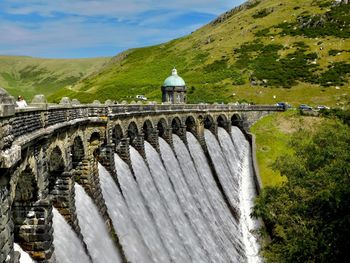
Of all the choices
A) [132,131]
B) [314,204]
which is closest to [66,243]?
[314,204]

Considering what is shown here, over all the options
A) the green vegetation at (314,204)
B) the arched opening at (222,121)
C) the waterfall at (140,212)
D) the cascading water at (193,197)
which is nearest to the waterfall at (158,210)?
the waterfall at (140,212)

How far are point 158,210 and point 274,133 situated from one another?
4948cm

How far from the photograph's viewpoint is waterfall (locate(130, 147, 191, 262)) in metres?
36.5

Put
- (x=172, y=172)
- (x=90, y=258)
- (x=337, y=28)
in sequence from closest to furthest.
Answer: (x=90, y=258) → (x=172, y=172) → (x=337, y=28)

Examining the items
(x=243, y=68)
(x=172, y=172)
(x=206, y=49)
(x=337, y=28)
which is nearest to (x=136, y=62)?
(x=206, y=49)

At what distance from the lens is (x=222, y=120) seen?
81312 millimetres

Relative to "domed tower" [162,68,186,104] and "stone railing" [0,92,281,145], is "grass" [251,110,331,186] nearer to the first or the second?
"domed tower" [162,68,186,104]

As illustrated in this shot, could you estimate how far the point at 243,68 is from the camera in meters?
139

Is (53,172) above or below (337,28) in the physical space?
below

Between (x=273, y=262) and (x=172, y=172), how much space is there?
670 inches

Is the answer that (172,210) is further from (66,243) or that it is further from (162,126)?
(66,243)

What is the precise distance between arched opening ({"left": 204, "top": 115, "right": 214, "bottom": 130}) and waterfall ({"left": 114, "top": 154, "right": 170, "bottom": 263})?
36.2 m

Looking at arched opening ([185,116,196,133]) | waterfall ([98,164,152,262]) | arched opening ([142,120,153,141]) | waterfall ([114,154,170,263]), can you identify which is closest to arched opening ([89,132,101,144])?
Result: waterfall ([98,164,152,262])

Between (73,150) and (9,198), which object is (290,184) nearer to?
(73,150)
